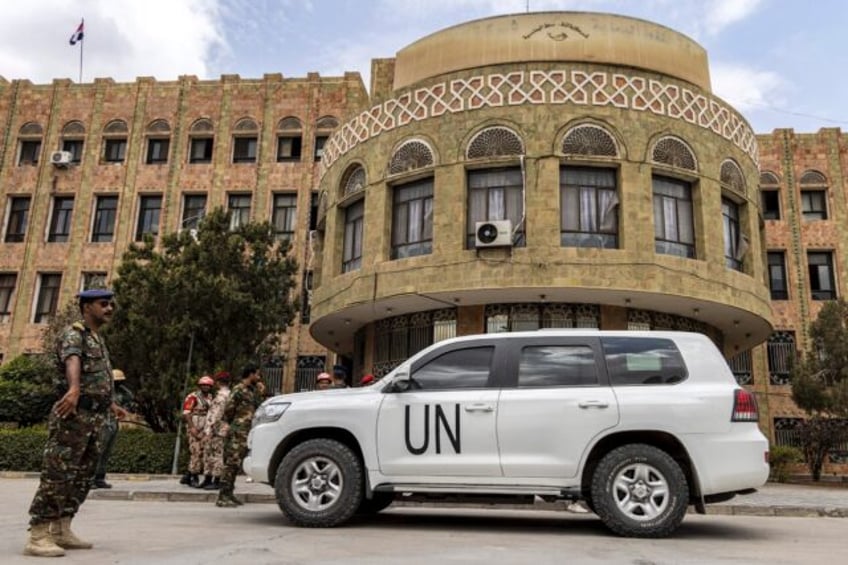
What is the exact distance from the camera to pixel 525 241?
55.6 feet

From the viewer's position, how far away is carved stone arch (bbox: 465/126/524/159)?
17.5 meters

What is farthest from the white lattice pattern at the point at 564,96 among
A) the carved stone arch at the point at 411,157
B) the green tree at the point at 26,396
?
the green tree at the point at 26,396

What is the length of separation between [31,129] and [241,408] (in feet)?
90.5

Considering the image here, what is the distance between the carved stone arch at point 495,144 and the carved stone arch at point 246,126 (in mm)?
14823

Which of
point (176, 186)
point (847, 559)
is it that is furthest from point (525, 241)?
point (176, 186)

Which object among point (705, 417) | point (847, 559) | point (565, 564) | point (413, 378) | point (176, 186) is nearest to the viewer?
point (565, 564)

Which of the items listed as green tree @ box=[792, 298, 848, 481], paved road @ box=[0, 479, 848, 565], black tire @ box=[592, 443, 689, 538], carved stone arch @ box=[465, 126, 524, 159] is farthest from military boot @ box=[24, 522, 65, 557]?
green tree @ box=[792, 298, 848, 481]

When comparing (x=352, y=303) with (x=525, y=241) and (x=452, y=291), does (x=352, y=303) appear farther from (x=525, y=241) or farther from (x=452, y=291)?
(x=525, y=241)

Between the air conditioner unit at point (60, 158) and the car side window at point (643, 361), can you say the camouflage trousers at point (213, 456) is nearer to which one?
the car side window at point (643, 361)

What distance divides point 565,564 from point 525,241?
12385 millimetres

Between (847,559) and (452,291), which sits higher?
(452,291)

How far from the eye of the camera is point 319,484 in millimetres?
7133

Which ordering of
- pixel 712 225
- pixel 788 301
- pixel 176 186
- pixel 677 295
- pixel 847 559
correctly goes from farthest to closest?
1. pixel 176 186
2. pixel 788 301
3. pixel 712 225
4. pixel 677 295
5. pixel 847 559

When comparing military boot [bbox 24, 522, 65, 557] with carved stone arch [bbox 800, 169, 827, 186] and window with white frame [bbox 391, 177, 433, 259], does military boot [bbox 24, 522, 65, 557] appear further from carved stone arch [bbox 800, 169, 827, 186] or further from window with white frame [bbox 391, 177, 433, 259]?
carved stone arch [bbox 800, 169, 827, 186]
